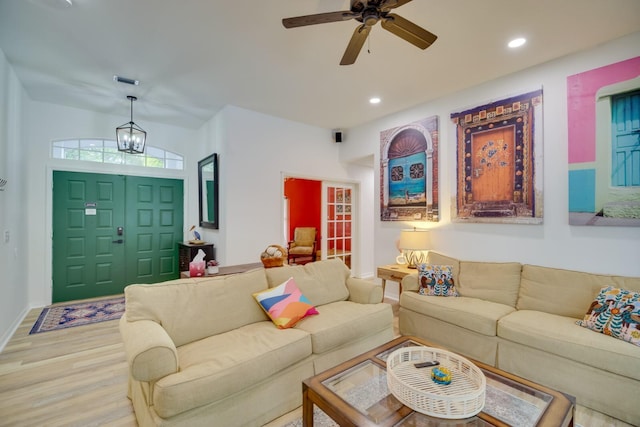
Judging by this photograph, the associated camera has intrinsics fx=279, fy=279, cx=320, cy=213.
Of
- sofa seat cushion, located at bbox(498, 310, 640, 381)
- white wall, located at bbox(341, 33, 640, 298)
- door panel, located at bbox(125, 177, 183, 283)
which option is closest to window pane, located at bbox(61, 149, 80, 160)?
door panel, located at bbox(125, 177, 183, 283)

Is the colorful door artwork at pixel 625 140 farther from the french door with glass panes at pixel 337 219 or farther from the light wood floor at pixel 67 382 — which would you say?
the french door with glass panes at pixel 337 219

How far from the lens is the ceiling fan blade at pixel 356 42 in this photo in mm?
1818

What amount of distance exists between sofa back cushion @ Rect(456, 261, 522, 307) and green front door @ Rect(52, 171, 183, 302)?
4618 millimetres

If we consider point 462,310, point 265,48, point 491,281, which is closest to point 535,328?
point 462,310

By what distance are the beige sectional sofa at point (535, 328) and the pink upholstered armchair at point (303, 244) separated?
3.51 m

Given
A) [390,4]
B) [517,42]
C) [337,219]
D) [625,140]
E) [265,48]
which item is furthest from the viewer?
[337,219]

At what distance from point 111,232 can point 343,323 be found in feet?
13.9

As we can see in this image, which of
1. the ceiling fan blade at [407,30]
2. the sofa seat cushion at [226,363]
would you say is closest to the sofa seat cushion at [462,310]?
the sofa seat cushion at [226,363]

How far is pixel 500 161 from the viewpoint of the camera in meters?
3.16

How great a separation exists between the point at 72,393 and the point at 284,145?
370 centimetres

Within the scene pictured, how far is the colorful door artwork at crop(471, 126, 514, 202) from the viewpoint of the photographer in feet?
10.2

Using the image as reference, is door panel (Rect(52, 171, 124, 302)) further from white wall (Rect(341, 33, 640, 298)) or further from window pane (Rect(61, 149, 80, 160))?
white wall (Rect(341, 33, 640, 298))

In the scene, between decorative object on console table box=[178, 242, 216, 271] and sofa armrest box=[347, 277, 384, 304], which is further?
decorative object on console table box=[178, 242, 216, 271]

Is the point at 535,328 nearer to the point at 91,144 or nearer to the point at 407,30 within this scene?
the point at 407,30
